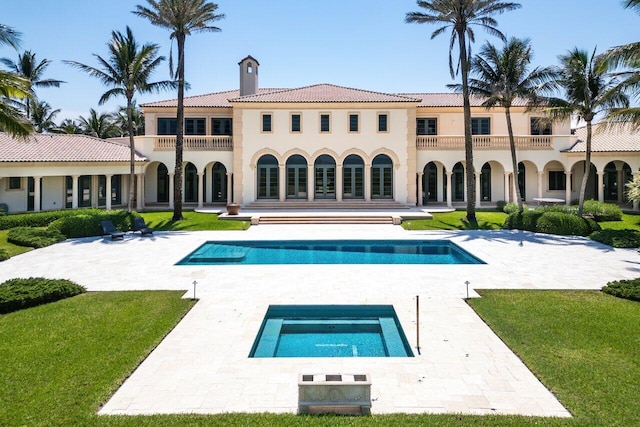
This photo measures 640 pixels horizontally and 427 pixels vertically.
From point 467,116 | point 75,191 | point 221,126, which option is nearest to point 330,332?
point 467,116

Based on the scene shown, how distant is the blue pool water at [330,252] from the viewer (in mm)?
18672

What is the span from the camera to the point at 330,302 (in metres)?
12.1

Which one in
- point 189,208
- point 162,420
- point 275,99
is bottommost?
point 162,420

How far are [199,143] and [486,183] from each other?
24.9m

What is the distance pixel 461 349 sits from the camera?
9109 millimetres

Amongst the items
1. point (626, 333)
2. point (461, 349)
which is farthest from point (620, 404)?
point (626, 333)

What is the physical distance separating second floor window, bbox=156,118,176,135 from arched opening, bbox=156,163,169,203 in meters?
2.93

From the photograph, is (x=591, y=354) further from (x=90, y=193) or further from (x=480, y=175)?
(x=90, y=193)

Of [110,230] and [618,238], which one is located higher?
[110,230]

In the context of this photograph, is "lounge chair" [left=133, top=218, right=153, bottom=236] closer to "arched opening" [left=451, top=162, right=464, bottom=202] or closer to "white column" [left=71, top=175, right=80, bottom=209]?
"white column" [left=71, top=175, right=80, bottom=209]

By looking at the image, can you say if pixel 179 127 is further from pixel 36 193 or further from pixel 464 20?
pixel 464 20

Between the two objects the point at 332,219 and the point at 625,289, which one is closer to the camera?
the point at 625,289

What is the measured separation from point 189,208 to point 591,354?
31745 mm

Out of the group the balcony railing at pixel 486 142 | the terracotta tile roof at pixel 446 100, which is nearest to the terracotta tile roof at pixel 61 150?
the balcony railing at pixel 486 142
